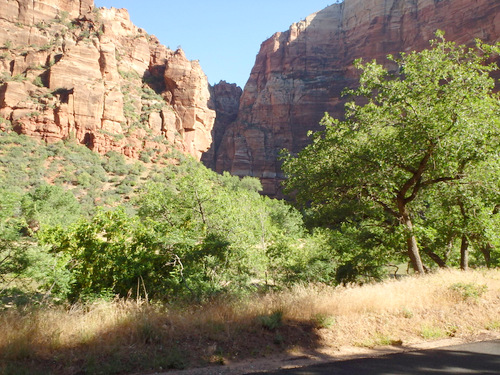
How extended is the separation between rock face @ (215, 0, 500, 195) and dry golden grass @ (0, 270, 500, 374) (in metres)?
70.7

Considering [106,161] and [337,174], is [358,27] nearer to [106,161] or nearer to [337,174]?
[106,161]

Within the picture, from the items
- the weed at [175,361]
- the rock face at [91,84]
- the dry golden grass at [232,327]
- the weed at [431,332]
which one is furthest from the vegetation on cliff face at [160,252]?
the rock face at [91,84]

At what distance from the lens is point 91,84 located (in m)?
53.6

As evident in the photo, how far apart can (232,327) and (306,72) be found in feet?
296

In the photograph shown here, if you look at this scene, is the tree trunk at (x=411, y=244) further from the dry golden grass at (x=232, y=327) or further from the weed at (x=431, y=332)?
the weed at (x=431, y=332)

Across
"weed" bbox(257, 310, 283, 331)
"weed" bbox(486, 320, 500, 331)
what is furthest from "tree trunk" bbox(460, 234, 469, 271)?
"weed" bbox(257, 310, 283, 331)

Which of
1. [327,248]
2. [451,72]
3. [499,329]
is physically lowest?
[499,329]

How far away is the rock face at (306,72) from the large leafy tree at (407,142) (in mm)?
67219

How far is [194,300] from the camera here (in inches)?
273

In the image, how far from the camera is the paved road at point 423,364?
4.10 metres

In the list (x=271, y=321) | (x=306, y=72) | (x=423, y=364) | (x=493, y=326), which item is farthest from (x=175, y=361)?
(x=306, y=72)

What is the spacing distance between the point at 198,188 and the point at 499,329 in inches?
318

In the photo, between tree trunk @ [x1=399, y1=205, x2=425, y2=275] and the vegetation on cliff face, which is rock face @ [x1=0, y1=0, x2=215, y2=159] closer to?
the vegetation on cliff face

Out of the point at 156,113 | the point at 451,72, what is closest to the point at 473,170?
the point at 451,72
